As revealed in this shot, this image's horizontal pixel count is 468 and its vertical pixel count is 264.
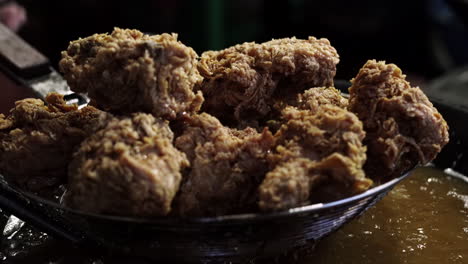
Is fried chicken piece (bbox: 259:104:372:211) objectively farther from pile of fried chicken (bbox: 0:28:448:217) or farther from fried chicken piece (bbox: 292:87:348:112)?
fried chicken piece (bbox: 292:87:348:112)

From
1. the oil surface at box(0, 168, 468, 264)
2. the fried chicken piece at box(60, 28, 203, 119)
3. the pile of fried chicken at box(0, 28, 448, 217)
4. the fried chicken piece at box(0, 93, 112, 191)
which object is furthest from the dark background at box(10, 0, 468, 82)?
the fried chicken piece at box(60, 28, 203, 119)

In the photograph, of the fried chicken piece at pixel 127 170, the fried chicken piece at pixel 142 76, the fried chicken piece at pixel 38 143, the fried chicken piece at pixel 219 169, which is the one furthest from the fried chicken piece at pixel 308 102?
the fried chicken piece at pixel 38 143

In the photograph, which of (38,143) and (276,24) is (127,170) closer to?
(38,143)

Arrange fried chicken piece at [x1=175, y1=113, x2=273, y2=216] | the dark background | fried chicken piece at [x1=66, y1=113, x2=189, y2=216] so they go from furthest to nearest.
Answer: the dark background < fried chicken piece at [x1=175, y1=113, x2=273, y2=216] < fried chicken piece at [x1=66, y1=113, x2=189, y2=216]

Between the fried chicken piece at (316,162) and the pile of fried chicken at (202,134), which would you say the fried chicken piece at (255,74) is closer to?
the pile of fried chicken at (202,134)

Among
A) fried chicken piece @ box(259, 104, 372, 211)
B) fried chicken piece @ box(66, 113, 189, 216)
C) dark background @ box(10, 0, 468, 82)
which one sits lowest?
dark background @ box(10, 0, 468, 82)

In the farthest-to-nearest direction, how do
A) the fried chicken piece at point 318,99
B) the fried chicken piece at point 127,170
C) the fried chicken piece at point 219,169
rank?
the fried chicken piece at point 318,99
the fried chicken piece at point 219,169
the fried chicken piece at point 127,170

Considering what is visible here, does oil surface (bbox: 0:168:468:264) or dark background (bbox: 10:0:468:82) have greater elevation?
oil surface (bbox: 0:168:468:264)
